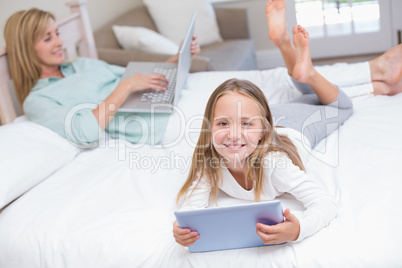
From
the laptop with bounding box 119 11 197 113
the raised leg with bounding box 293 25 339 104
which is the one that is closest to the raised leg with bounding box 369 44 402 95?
the raised leg with bounding box 293 25 339 104

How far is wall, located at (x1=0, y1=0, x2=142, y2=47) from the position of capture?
2115 millimetres

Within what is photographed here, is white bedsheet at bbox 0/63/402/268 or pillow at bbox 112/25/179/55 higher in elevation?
pillow at bbox 112/25/179/55

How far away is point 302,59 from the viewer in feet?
5.44

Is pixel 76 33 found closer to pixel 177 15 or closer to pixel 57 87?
pixel 57 87

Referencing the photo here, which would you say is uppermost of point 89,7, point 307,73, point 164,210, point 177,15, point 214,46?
point 89,7

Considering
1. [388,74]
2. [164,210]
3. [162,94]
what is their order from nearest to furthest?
[164,210]
[388,74]
[162,94]

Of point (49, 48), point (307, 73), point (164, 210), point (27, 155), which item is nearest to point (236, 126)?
point (164, 210)

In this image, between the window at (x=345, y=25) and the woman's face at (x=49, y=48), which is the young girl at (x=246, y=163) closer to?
the woman's face at (x=49, y=48)

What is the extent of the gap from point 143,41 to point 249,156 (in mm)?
1582

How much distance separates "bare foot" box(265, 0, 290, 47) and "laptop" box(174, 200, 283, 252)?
0.91m

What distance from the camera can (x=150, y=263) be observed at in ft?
3.82

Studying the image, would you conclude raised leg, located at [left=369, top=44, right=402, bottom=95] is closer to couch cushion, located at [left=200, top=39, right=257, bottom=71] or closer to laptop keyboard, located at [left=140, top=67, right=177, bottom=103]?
laptop keyboard, located at [left=140, top=67, right=177, bottom=103]

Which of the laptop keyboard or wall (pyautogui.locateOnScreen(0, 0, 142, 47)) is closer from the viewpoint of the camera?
the laptop keyboard

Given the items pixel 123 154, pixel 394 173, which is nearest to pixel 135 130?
pixel 123 154
